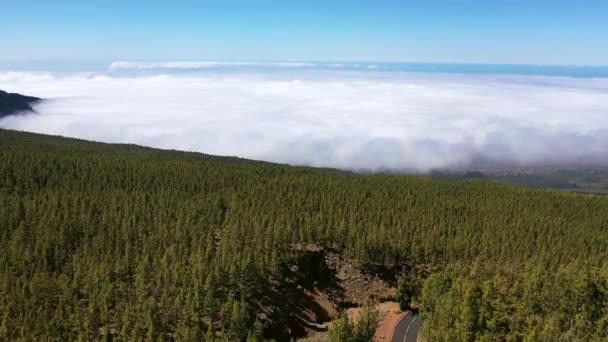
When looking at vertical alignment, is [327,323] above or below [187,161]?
below

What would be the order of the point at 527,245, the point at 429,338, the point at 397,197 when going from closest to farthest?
1. the point at 429,338
2. the point at 527,245
3. the point at 397,197

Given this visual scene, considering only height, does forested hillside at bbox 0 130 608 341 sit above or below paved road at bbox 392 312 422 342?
above

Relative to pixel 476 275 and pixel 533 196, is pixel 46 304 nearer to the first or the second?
pixel 476 275

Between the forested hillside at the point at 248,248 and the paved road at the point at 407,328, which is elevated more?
the forested hillside at the point at 248,248

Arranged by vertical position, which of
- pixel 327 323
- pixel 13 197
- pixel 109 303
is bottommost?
pixel 327 323

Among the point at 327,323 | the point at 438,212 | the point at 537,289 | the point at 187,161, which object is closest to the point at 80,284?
the point at 327,323

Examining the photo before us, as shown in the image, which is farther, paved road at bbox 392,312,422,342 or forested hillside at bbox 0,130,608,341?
paved road at bbox 392,312,422,342
